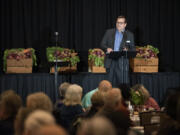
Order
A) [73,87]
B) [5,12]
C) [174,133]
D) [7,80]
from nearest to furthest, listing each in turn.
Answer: [174,133] < [73,87] < [7,80] < [5,12]

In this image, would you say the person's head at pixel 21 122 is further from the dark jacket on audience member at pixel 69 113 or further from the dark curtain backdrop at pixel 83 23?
the dark curtain backdrop at pixel 83 23

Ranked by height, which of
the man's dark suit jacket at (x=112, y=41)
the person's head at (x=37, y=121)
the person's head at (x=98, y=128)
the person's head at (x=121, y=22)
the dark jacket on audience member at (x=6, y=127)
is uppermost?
the person's head at (x=121, y=22)

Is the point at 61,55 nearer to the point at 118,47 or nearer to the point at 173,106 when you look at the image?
the point at 118,47

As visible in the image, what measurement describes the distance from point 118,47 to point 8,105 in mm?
5040

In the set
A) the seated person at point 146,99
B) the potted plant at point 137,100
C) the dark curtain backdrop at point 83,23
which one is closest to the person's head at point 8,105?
the potted plant at point 137,100

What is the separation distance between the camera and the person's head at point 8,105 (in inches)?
136

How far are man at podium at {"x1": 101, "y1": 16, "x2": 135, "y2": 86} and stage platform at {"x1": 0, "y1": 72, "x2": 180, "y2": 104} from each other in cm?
42

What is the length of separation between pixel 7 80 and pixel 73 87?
390cm

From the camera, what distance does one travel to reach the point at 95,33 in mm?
10008

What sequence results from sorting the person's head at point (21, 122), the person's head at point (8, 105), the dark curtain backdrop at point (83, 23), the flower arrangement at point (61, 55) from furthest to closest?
the dark curtain backdrop at point (83, 23)
the flower arrangement at point (61, 55)
the person's head at point (8, 105)
the person's head at point (21, 122)

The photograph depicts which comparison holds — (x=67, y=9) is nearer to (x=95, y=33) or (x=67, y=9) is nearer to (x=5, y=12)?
(x=95, y=33)

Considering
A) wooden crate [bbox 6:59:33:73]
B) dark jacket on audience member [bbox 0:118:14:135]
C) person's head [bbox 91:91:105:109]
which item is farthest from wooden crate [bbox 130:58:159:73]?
dark jacket on audience member [bbox 0:118:14:135]

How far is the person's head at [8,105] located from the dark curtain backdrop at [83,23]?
6.05 metres

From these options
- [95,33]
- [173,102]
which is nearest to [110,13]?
[95,33]
